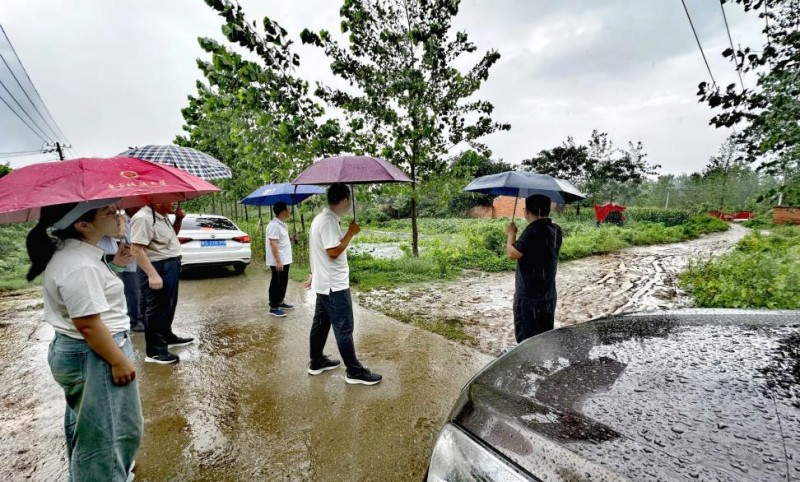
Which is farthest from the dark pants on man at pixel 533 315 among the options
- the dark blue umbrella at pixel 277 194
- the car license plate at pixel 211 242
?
the car license plate at pixel 211 242

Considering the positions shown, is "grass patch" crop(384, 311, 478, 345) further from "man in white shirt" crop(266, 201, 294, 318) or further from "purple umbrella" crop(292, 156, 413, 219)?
"purple umbrella" crop(292, 156, 413, 219)

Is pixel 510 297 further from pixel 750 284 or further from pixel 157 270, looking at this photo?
pixel 157 270

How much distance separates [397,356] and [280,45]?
18.2ft

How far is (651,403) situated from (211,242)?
24.0ft

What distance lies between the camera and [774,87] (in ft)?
12.7

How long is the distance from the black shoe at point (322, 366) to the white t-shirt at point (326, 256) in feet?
2.73

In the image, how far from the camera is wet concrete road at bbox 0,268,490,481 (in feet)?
7.04

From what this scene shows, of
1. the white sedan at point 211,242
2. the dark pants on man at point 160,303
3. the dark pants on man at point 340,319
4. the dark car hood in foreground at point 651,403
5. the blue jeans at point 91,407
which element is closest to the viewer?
the dark car hood in foreground at point 651,403

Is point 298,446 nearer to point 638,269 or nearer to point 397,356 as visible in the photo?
point 397,356

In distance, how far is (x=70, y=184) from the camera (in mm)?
1428

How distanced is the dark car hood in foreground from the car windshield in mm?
6957

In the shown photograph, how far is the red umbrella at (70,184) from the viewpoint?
1336mm

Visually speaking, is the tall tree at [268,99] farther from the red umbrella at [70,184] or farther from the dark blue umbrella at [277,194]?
the red umbrella at [70,184]

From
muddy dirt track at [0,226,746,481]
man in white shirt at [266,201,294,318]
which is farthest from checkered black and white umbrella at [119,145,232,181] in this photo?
muddy dirt track at [0,226,746,481]
